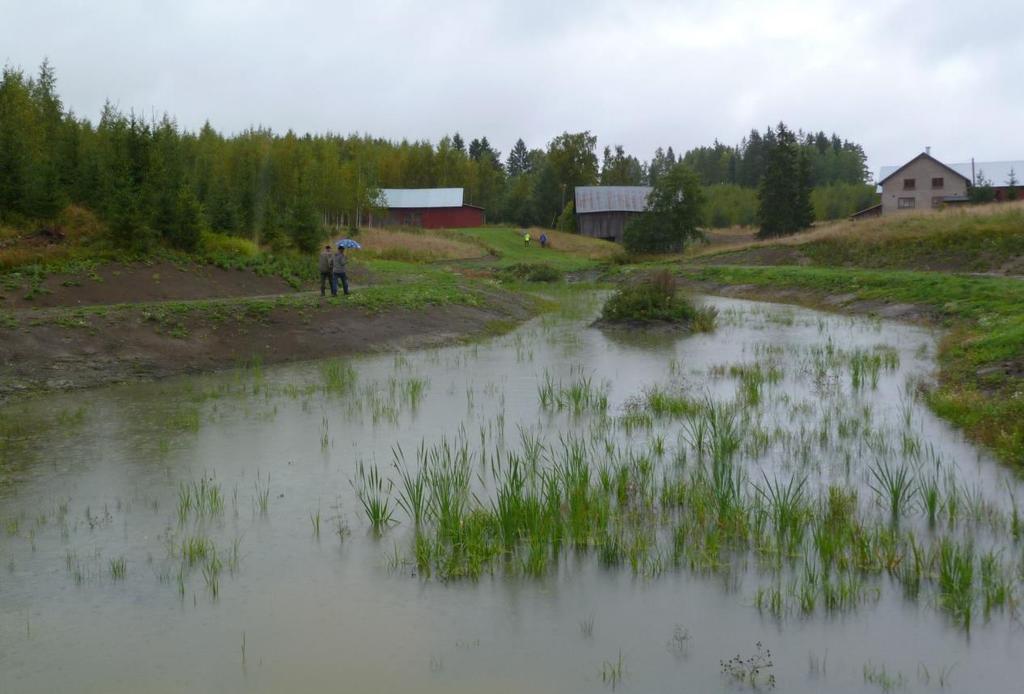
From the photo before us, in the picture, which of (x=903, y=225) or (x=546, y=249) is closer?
(x=903, y=225)

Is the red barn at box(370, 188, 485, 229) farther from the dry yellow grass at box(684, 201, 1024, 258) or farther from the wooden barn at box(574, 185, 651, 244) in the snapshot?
the dry yellow grass at box(684, 201, 1024, 258)

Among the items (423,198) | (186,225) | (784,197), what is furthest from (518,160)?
(186,225)

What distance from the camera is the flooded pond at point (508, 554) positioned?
6.28 m

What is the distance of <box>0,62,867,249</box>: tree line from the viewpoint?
1177 inches

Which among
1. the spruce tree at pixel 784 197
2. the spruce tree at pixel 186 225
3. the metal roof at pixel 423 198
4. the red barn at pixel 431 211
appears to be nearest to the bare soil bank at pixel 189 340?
the spruce tree at pixel 186 225

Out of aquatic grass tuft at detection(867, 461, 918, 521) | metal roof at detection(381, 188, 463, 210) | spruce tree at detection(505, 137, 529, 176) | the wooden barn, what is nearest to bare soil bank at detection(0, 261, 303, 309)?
aquatic grass tuft at detection(867, 461, 918, 521)

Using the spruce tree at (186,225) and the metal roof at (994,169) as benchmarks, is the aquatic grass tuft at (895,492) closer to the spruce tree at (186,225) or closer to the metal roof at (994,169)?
the spruce tree at (186,225)

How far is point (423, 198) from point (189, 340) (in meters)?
78.4

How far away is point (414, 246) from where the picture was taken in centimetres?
6725

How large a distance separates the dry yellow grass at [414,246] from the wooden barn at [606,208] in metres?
17.7

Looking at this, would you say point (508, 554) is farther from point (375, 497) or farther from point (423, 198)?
point (423, 198)

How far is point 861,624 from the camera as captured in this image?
21.9ft

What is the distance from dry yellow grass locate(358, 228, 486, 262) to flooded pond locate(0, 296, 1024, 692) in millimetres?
42846

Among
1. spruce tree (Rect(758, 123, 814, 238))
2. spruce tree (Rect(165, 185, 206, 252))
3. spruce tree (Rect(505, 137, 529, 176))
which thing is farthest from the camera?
spruce tree (Rect(505, 137, 529, 176))
